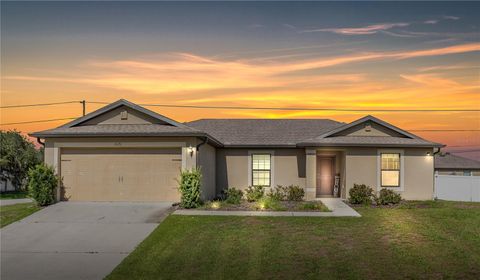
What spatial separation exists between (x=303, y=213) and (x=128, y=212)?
6711mm

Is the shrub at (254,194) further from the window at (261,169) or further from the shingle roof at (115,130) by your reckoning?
the shingle roof at (115,130)

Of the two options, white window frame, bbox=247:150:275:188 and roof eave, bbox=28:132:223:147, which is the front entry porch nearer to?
white window frame, bbox=247:150:275:188

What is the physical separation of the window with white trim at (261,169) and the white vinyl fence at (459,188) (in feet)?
40.1

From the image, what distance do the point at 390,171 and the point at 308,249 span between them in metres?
11.5

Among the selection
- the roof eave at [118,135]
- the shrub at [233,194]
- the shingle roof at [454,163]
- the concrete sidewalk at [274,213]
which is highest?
the roof eave at [118,135]

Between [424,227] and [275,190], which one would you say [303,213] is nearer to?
[424,227]

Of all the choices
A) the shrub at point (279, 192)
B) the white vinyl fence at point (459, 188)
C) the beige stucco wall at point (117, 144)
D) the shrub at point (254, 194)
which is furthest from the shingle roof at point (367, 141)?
the white vinyl fence at point (459, 188)

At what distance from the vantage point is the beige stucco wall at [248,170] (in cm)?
2638

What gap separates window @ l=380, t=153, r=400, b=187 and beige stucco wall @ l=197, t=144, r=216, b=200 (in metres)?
8.25

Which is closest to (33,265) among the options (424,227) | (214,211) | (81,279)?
(81,279)

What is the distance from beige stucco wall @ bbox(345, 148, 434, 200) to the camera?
80.5ft

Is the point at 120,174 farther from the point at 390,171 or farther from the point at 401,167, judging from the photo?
the point at 401,167

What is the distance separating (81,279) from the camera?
12625 millimetres

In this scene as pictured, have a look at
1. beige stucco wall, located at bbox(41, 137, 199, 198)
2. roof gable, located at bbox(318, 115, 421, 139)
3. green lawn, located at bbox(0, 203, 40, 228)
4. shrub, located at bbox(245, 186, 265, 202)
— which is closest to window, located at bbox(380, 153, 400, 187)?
roof gable, located at bbox(318, 115, 421, 139)
